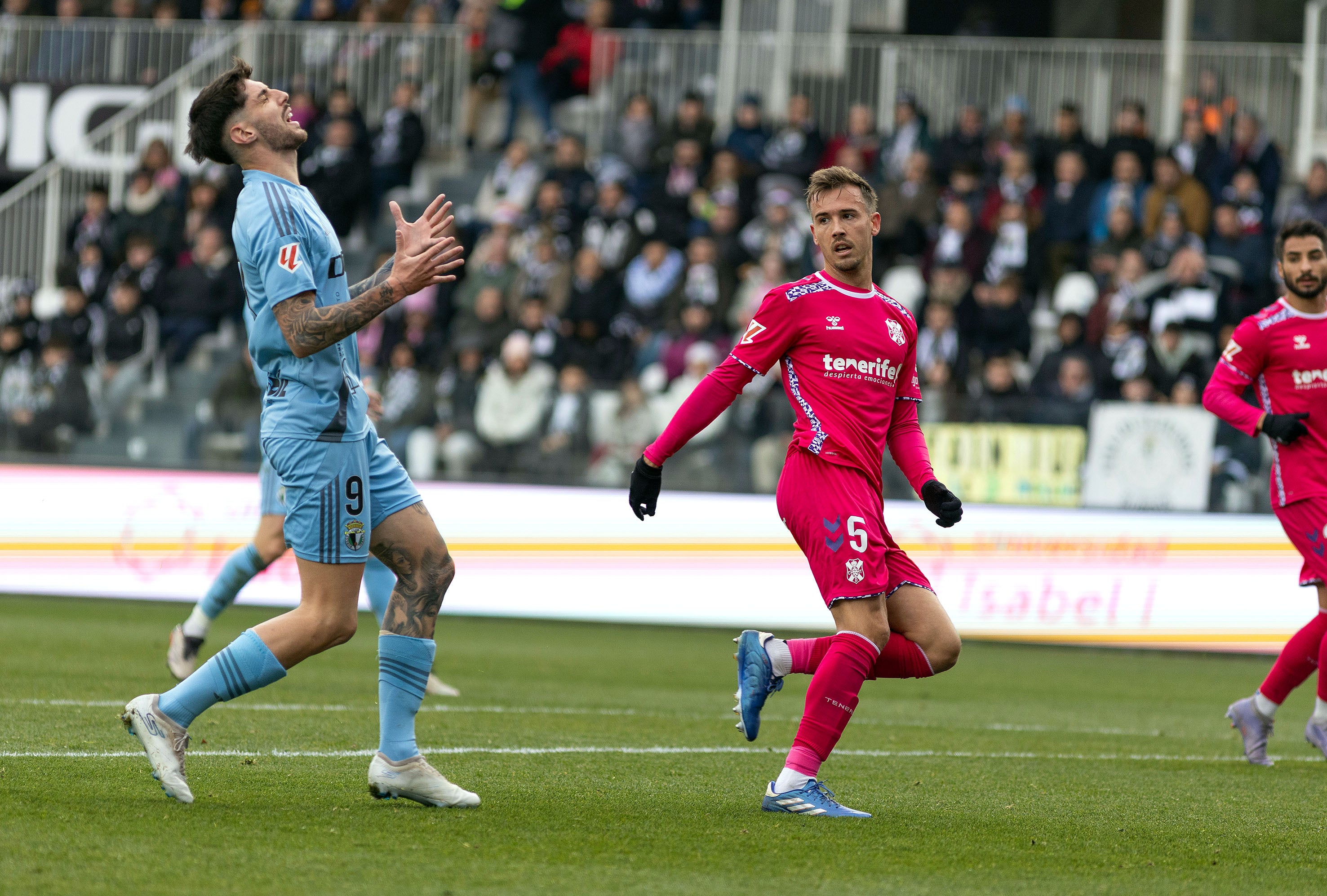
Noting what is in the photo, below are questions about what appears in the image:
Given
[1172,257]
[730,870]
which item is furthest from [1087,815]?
[1172,257]

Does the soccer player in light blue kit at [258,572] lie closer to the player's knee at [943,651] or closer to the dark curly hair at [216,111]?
the player's knee at [943,651]

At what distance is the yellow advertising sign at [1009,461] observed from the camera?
14195 mm

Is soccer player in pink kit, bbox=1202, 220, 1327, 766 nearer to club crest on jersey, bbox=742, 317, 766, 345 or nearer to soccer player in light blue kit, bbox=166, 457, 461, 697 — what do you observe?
club crest on jersey, bbox=742, 317, 766, 345

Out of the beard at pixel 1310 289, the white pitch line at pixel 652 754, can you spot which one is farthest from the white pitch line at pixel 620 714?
the beard at pixel 1310 289

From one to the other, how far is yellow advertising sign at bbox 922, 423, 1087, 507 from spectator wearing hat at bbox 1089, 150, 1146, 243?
355 centimetres

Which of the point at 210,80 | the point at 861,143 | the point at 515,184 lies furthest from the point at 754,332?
the point at 210,80

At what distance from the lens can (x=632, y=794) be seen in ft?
19.3

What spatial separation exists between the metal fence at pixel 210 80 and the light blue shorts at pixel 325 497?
1673 cm

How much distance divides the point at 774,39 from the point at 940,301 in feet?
A: 18.8

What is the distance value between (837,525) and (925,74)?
50.6ft

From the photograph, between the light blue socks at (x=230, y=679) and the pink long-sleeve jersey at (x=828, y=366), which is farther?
the pink long-sleeve jersey at (x=828, y=366)

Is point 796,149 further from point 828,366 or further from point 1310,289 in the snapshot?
point 828,366

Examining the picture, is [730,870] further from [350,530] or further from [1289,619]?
[1289,619]

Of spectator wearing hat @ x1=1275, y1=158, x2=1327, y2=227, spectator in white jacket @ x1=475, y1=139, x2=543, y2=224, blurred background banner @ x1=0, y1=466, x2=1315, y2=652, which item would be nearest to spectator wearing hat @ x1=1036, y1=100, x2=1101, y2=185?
spectator wearing hat @ x1=1275, y1=158, x2=1327, y2=227
